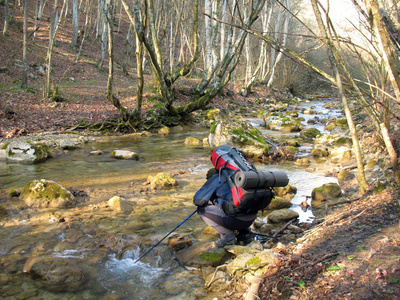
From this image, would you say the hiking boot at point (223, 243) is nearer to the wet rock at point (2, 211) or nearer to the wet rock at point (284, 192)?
the wet rock at point (284, 192)

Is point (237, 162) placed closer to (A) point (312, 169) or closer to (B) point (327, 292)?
(B) point (327, 292)

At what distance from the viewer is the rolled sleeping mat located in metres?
3.44

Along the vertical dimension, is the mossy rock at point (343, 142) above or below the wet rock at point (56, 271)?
above

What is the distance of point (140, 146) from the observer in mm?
11117

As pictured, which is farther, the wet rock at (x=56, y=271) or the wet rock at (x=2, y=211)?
the wet rock at (x=2, y=211)

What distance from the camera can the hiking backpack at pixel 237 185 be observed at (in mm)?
3531

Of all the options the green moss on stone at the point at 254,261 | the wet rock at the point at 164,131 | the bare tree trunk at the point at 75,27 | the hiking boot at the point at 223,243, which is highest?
the bare tree trunk at the point at 75,27

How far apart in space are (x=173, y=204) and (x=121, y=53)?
101 feet

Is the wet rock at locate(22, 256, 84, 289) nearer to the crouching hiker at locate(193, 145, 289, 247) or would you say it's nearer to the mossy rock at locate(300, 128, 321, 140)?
the crouching hiker at locate(193, 145, 289, 247)

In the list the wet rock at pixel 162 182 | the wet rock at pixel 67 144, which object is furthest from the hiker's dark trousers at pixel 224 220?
the wet rock at pixel 67 144

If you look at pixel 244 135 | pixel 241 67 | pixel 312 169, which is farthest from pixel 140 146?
pixel 241 67

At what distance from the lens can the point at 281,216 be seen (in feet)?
16.9

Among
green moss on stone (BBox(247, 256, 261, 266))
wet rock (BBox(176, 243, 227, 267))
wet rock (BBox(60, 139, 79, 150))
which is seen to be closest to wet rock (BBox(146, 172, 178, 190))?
wet rock (BBox(176, 243, 227, 267))

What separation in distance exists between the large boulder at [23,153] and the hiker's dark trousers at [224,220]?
255 inches
